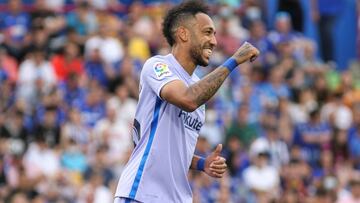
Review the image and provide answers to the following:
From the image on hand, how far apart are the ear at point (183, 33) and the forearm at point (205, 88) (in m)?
0.48

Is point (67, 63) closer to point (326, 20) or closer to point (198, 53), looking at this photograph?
point (326, 20)

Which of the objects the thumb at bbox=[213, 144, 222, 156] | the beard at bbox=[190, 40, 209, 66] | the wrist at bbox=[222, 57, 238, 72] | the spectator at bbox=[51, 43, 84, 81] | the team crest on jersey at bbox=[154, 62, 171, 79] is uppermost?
the spectator at bbox=[51, 43, 84, 81]

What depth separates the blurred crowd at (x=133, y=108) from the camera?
14.2m

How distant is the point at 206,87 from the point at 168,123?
1.51 feet

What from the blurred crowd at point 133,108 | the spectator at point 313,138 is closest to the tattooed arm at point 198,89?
the blurred crowd at point 133,108

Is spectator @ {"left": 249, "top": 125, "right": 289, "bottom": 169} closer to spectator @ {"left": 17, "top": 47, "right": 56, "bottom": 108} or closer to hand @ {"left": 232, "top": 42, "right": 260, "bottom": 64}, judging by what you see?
spectator @ {"left": 17, "top": 47, "right": 56, "bottom": 108}

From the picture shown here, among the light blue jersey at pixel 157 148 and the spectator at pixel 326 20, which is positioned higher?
the spectator at pixel 326 20

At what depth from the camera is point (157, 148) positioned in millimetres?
7227

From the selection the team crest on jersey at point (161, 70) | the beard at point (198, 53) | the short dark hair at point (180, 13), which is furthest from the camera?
the short dark hair at point (180, 13)

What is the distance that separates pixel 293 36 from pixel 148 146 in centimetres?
1255

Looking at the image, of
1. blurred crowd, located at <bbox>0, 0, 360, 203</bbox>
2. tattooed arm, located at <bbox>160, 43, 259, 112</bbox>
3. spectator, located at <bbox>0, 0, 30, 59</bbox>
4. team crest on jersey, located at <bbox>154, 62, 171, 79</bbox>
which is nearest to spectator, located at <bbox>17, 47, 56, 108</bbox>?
blurred crowd, located at <bbox>0, 0, 360, 203</bbox>

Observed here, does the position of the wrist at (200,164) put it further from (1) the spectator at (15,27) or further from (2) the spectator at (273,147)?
(1) the spectator at (15,27)

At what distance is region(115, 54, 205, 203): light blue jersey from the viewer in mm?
7223

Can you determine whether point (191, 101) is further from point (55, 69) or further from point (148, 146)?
point (55, 69)
